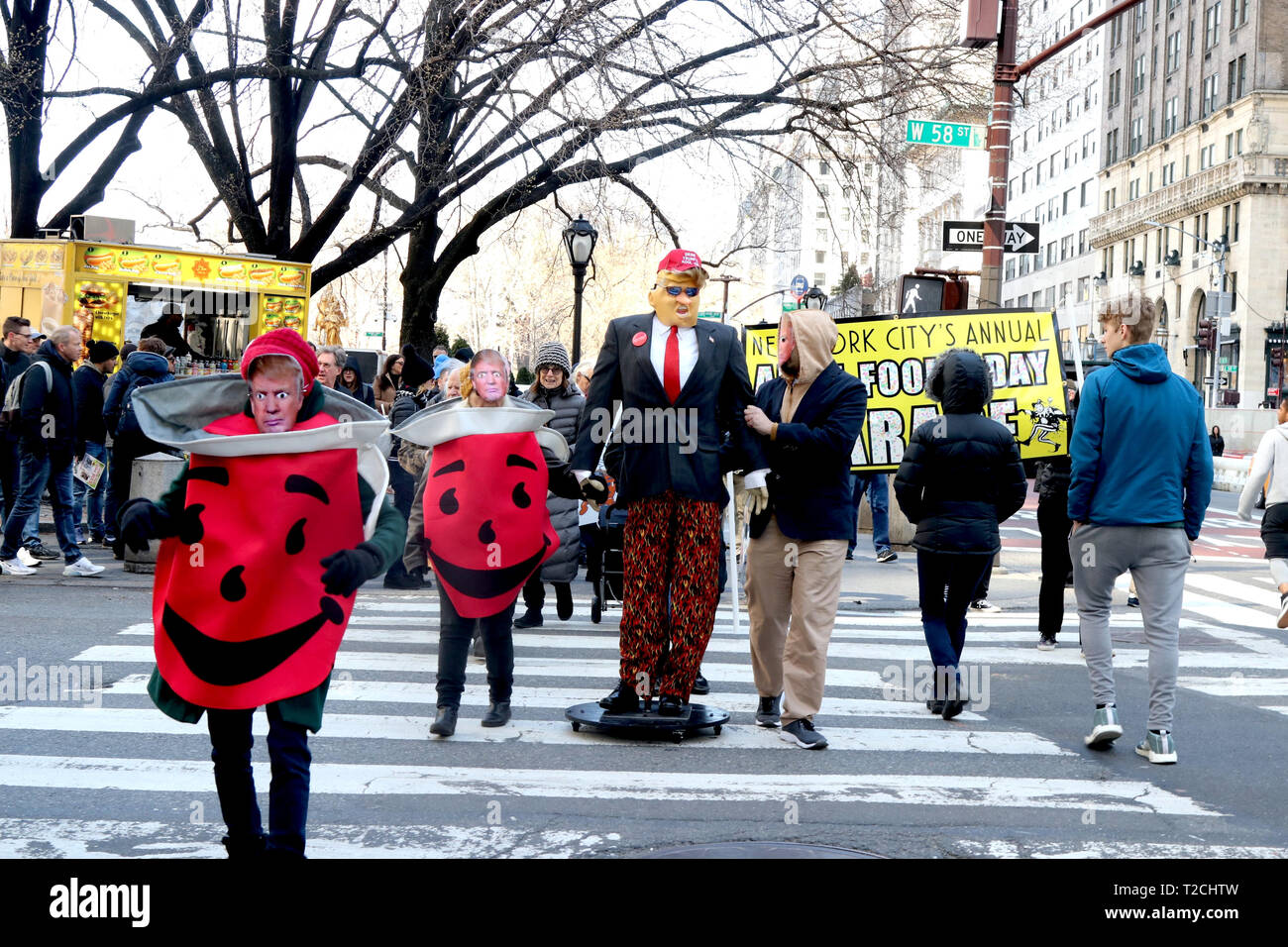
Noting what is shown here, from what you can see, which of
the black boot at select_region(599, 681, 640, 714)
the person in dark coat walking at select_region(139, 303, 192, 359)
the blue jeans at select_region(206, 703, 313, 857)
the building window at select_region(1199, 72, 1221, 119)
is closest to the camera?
the blue jeans at select_region(206, 703, 313, 857)

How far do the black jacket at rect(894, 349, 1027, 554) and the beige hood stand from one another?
104cm

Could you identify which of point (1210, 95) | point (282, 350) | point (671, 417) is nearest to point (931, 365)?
point (671, 417)

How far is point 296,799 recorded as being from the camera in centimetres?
408

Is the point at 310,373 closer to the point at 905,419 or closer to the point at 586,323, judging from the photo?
the point at 905,419

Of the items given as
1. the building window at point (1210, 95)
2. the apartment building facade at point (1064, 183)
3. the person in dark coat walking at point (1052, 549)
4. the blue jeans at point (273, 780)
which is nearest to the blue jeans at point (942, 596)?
the person in dark coat walking at point (1052, 549)

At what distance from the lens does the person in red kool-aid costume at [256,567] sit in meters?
4.11

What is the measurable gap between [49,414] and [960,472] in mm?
7995

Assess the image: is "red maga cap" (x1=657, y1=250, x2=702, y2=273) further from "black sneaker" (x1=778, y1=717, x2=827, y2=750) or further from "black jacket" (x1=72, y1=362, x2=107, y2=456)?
"black jacket" (x1=72, y1=362, x2=107, y2=456)

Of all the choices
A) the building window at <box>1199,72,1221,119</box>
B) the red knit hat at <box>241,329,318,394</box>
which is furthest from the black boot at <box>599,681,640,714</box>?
the building window at <box>1199,72,1221,119</box>

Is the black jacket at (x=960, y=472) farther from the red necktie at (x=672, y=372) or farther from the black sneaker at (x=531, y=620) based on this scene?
the black sneaker at (x=531, y=620)

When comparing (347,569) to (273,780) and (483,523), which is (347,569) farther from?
(483,523)

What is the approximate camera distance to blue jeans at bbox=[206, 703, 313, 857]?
4082 millimetres

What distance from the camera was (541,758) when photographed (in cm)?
628

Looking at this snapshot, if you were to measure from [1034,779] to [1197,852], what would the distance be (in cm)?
116
